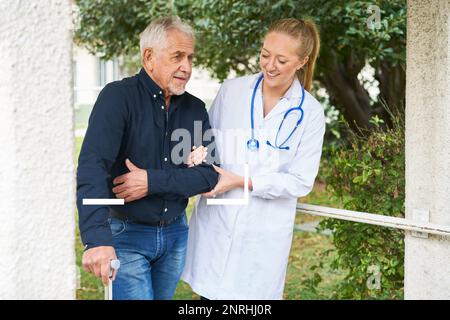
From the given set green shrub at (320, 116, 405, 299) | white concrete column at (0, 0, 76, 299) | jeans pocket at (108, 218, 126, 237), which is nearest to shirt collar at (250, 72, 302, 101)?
jeans pocket at (108, 218, 126, 237)

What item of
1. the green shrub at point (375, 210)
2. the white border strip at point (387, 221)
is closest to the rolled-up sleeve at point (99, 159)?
the white border strip at point (387, 221)

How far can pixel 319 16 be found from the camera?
560cm

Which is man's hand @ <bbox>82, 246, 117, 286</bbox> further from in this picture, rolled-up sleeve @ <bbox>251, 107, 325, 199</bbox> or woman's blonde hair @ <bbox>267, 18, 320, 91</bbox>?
woman's blonde hair @ <bbox>267, 18, 320, 91</bbox>

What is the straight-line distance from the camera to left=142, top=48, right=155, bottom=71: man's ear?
108 inches

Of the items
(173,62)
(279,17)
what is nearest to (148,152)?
(173,62)

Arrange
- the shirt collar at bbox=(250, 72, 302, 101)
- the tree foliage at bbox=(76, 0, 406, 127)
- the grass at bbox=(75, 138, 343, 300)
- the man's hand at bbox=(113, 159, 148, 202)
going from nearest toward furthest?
the man's hand at bbox=(113, 159, 148, 202), the shirt collar at bbox=(250, 72, 302, 101), the tree foliage at bbox=(76, 0, 406, 127), the grass at bbox=(75, 138, 343, 300)

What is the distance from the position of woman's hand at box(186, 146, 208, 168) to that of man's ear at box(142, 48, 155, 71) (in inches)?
15.7

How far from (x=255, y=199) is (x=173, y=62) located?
71cm

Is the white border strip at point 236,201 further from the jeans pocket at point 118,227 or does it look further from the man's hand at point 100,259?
the man's hand at point 100,259

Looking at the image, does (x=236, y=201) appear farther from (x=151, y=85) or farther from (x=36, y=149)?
(x=36, y=149)
